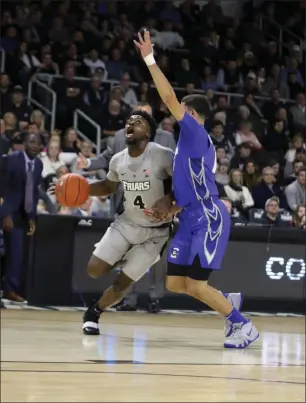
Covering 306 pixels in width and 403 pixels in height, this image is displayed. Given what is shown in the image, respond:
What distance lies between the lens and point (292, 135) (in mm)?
18969

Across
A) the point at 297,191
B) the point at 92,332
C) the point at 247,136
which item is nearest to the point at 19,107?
the point at 297,191

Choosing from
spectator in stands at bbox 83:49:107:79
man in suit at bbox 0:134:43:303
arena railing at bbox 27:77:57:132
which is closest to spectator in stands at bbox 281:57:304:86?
spectator in stands at bbox 83:49:107:79

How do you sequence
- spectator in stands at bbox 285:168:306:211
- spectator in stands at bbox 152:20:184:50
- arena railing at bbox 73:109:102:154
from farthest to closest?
spectator in stands at bbox 152:20:184:50
arena railing at bbox 73:109:102:154
spectator in stands at bbox 285:168:306:211

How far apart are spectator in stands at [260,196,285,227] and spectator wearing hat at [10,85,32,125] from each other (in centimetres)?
373

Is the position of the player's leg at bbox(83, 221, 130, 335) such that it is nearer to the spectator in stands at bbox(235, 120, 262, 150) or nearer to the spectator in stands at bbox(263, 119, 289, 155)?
the spectator in stands at bbox(235, 120, 262, 150)

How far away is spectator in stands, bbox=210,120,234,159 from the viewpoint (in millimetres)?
16453

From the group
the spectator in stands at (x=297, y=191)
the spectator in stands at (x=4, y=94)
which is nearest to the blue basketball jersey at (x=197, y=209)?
the spectator in stands at (x=297, y=191)

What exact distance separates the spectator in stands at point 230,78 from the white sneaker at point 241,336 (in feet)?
37.4

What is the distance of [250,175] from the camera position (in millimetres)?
15211

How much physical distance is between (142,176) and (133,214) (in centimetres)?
35

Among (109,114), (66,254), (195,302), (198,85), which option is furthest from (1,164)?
(198,85)

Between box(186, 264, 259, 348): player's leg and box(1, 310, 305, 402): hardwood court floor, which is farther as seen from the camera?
box(186, 264, 259, 348): player's leg

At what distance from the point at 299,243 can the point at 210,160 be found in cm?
456

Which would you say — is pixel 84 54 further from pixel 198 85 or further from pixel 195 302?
pixel 195 302
